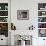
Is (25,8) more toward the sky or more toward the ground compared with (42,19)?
more toward the sky

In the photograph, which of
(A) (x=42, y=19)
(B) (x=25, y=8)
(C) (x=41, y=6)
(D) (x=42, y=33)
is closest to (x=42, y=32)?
(D) (x=42, y=33)

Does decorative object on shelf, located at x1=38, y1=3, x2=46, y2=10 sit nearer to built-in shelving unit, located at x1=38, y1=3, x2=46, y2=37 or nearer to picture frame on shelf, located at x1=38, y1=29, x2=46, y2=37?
built-in shelving unit, located at x1=38, y1=3, x2=46, y2=37

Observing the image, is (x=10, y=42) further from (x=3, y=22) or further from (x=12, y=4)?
(x=12, y=4)

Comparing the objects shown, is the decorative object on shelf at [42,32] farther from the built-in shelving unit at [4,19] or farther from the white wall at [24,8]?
the built-in shelving unit at [4,19]

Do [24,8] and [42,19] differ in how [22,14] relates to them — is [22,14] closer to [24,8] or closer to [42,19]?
[24,8]

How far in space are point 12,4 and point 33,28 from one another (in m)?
1.65

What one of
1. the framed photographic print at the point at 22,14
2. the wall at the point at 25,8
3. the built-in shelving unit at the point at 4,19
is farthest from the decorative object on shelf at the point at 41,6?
the built-in shelving unit at the point at 4,19

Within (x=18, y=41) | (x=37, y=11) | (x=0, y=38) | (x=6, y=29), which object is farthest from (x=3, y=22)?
(x=37, y=11)

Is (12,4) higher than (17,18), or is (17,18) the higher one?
(12,4)

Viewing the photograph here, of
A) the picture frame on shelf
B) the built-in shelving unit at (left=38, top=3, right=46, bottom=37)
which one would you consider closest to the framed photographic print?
the built-in shelving unit at (left=38, top=3, right=46, bottom=37)

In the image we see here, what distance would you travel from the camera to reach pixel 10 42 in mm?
6438

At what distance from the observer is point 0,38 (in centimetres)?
657

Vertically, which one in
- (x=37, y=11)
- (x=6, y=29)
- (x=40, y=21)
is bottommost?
(x=6, y=29)

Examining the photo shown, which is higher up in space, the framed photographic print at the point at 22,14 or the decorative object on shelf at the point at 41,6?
the decorative object on shelf at the point at 41,6
